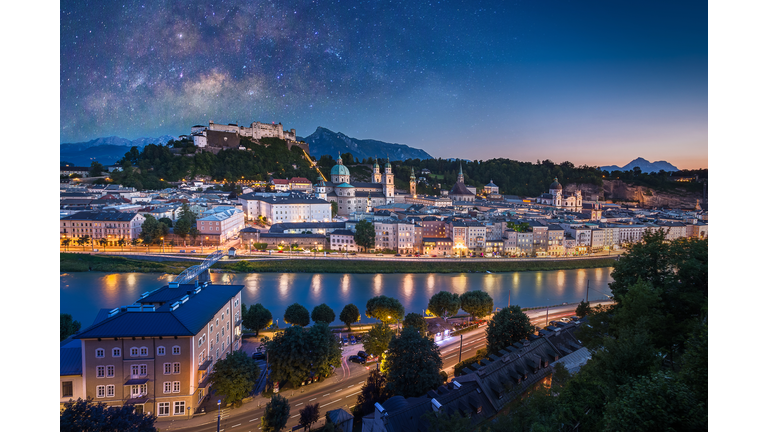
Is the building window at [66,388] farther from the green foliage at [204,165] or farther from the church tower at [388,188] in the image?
the green foliage at [204,165]

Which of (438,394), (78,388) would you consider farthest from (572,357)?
(78,388)

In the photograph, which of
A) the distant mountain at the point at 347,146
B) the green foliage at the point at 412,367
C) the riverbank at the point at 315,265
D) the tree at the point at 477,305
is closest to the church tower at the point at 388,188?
the riverbank at the point at 315,265

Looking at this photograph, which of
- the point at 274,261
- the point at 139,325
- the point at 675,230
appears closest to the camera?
the point at 139,325

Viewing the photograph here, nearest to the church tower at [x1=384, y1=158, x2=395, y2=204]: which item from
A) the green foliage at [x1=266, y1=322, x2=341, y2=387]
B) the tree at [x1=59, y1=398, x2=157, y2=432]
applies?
the green foliage at [x1=266, y1=322, x2=341, y2=387]

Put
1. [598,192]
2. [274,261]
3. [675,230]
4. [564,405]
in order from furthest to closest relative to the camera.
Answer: [598,192]
[675,230]
[274,261]
[564,405]

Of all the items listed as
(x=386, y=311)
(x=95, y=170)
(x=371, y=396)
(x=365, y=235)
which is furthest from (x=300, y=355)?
(x=95, y=170)

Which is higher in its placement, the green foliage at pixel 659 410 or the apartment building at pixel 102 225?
the apartment building at pixel 102 225

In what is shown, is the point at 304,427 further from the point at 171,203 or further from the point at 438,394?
the point at 171,203

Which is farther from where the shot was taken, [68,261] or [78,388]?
[68,261]
